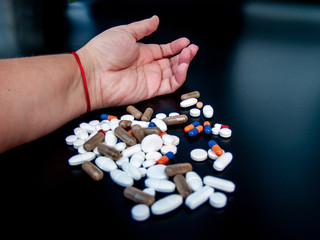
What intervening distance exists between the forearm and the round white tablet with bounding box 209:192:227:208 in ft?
2.83

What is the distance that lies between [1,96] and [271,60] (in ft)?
6.78

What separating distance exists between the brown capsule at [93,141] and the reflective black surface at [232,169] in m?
0.10

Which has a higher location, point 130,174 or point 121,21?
point 121,21

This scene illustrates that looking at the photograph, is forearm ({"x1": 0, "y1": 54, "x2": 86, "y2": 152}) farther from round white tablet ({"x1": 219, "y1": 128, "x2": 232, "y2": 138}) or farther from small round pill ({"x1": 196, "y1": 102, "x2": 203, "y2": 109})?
round white tablet ({"x1": 219, "y1": 128, "x2": 232, "y2": 138})

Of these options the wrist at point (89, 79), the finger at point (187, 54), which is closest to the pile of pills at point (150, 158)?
the wrist at point (89, 79)

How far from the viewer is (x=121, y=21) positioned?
3.31 metres

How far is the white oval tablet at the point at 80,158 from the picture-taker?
1253mm

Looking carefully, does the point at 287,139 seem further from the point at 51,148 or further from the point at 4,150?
the point at 4,150

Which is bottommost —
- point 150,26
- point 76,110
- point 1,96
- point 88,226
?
point 88,226

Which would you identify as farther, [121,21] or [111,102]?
[121,21]

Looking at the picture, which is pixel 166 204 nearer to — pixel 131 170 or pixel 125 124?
pixel 131 170

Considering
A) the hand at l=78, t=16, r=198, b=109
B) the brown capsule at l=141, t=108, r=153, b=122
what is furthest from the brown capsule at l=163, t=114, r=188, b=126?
the hand at l=78, t=16, r=198, b=109

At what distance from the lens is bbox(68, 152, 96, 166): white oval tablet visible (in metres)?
1.25

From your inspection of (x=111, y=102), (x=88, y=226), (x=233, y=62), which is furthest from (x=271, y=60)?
(x=88, y=226)
